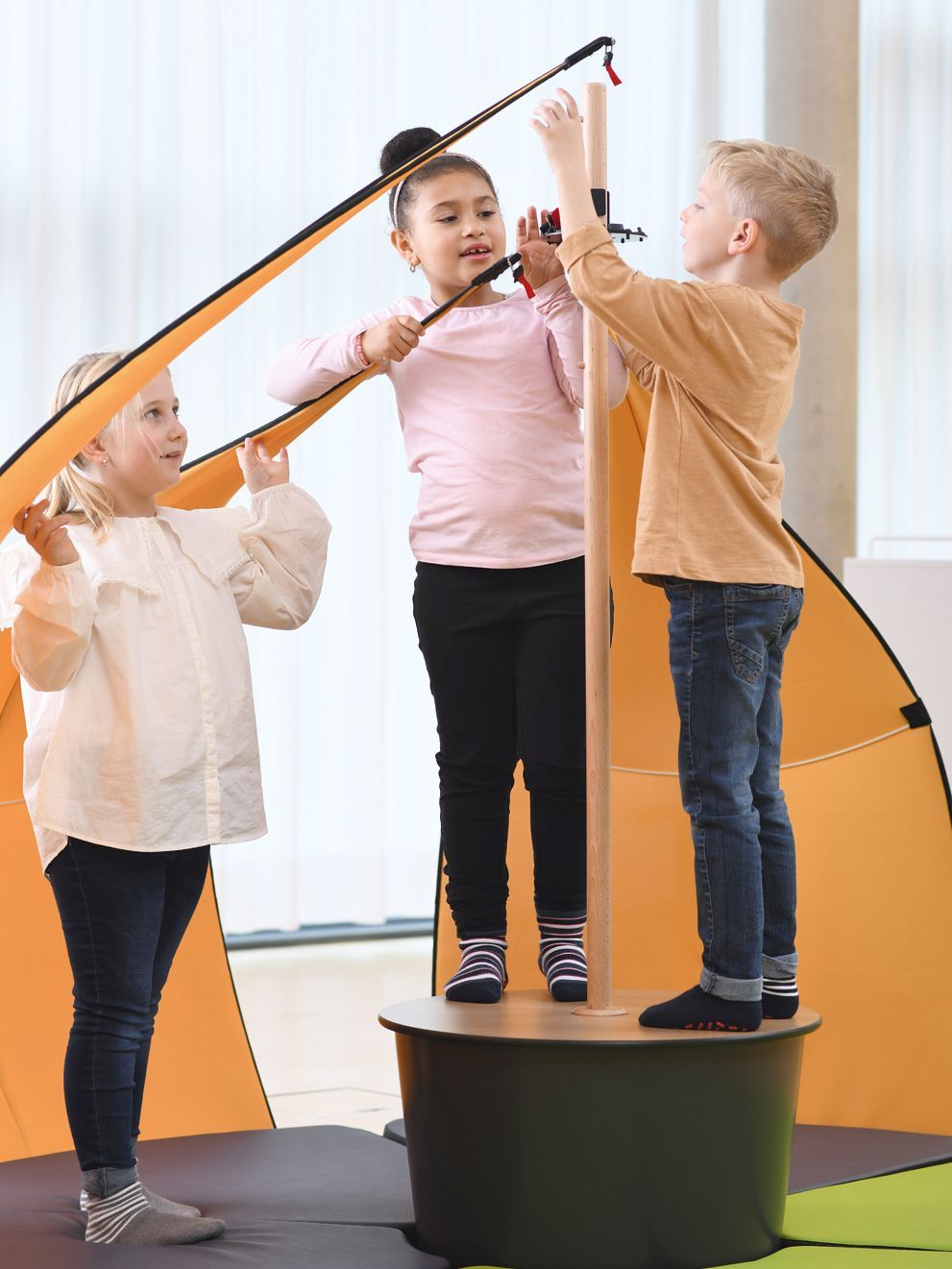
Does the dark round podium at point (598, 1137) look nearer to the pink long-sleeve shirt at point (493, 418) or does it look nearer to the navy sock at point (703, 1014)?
the navy sock at point (703, 1014)

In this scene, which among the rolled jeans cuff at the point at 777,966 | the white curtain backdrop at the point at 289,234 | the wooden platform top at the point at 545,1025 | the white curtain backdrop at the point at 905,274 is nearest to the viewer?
the wooden platform top at the point at 545,1025

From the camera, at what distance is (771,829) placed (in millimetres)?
1744

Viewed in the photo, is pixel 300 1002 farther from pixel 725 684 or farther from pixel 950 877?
pixel 725 684

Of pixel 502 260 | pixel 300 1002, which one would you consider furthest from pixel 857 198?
pixel 502 260

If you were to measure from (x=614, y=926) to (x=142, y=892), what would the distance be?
2.96 feet

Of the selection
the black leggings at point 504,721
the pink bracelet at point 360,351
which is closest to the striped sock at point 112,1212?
the black leggings at point 504,721

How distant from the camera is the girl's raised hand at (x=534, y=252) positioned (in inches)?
69.8

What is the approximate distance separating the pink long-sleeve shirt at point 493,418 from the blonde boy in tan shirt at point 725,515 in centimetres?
19

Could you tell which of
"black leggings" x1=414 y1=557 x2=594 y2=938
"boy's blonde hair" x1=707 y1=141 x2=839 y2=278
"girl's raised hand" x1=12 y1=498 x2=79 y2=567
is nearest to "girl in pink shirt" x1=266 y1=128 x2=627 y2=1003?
"black leggings" x1=414 y1=557 x2=594 y2=938

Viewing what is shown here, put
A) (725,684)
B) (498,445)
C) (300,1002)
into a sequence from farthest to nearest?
1. (300,1002)
2. (498,445)
3. (725,684)

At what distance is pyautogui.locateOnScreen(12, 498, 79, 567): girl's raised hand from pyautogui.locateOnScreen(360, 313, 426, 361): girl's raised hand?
1.49 ft

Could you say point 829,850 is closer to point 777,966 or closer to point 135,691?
point 777,966

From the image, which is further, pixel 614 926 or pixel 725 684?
pixel 614 926

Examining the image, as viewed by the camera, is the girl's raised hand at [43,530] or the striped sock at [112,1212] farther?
the striped sock at [112,1212]
